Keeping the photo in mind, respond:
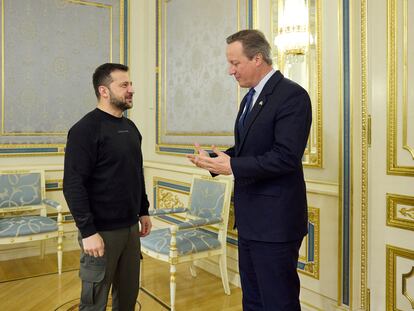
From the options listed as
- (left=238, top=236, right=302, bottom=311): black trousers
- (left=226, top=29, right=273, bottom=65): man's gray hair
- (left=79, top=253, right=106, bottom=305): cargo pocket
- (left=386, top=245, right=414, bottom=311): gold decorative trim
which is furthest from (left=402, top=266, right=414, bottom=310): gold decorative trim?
(left=79, top=253, right=106, bottom=305): cargo pocket

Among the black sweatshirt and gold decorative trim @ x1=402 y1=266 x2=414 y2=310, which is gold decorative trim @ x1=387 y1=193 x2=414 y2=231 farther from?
the black sweatshirt

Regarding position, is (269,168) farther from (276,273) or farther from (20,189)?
(20,189)

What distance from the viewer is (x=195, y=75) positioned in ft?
11.7

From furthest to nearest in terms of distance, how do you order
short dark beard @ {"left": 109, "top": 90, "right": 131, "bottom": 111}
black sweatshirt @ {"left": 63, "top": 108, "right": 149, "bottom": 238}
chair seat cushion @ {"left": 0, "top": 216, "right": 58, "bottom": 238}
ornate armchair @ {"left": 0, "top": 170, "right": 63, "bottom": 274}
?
ornate armchair @ {"left": 0, "top": 170, "right": 63, "bottom": 274}, chair seat cushion @ {"left": 0, "top": 216, "right": 58, "bottom": 238}, short dark beard @ {"left": 109, "top": 90, "right": 131, "bottom": 111}, black sweatshirt @ {"left": 63, "top": 108, "right": 149, "bottom": 238}

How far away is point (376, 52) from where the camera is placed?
2.03 metres

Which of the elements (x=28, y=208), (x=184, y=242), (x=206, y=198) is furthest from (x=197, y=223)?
(x=28, y=208)

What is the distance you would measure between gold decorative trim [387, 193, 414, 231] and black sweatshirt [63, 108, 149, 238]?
3.86 feet

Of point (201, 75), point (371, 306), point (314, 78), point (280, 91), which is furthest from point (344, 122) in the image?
point (201, 75)

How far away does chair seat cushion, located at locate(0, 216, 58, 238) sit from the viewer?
10.2 ft

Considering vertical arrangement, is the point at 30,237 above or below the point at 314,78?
below

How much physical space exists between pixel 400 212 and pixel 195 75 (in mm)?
2098

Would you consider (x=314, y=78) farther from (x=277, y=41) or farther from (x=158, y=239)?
(x=158, y=239)

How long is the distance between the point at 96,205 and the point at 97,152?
8.9 inches

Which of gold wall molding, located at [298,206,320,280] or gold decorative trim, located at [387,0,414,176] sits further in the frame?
gold wall molding, located at [298,206,320,280]
